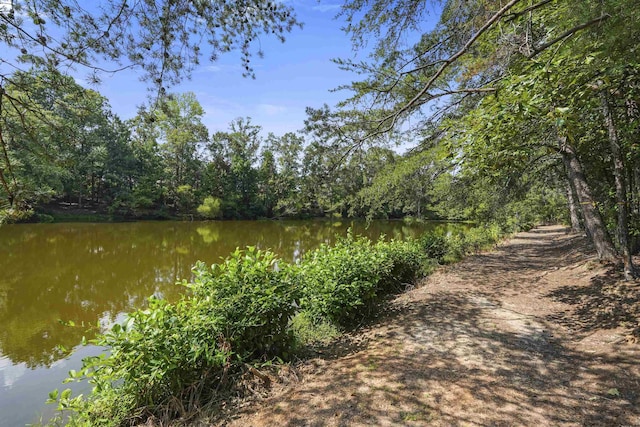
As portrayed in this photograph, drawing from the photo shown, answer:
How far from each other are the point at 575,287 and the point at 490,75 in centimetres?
403

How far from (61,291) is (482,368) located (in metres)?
9.13

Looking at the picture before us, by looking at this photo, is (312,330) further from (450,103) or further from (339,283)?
(450,103)

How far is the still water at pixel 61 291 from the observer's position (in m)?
4.02

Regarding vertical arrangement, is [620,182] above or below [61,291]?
above

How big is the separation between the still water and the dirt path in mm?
2165

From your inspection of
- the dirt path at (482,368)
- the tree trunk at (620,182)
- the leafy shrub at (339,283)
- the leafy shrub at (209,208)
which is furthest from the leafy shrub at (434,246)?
the leafy shrub at (209,208)

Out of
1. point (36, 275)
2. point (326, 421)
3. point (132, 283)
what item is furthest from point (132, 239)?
point (326, 421)

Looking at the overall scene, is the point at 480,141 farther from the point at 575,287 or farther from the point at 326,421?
the point at 575,287

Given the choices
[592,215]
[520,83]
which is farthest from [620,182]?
[520,83]

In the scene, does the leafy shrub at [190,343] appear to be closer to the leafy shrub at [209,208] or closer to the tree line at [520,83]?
the tree line at [520,83]

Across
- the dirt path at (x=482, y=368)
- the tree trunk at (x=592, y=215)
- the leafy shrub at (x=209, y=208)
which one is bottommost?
the dirt path at (x=482, y=368)

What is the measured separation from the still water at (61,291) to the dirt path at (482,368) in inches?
85.2

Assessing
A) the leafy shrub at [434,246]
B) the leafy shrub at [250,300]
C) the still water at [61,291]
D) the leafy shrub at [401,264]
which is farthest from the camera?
the leafy shrub at [434,246]

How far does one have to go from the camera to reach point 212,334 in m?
2.90
